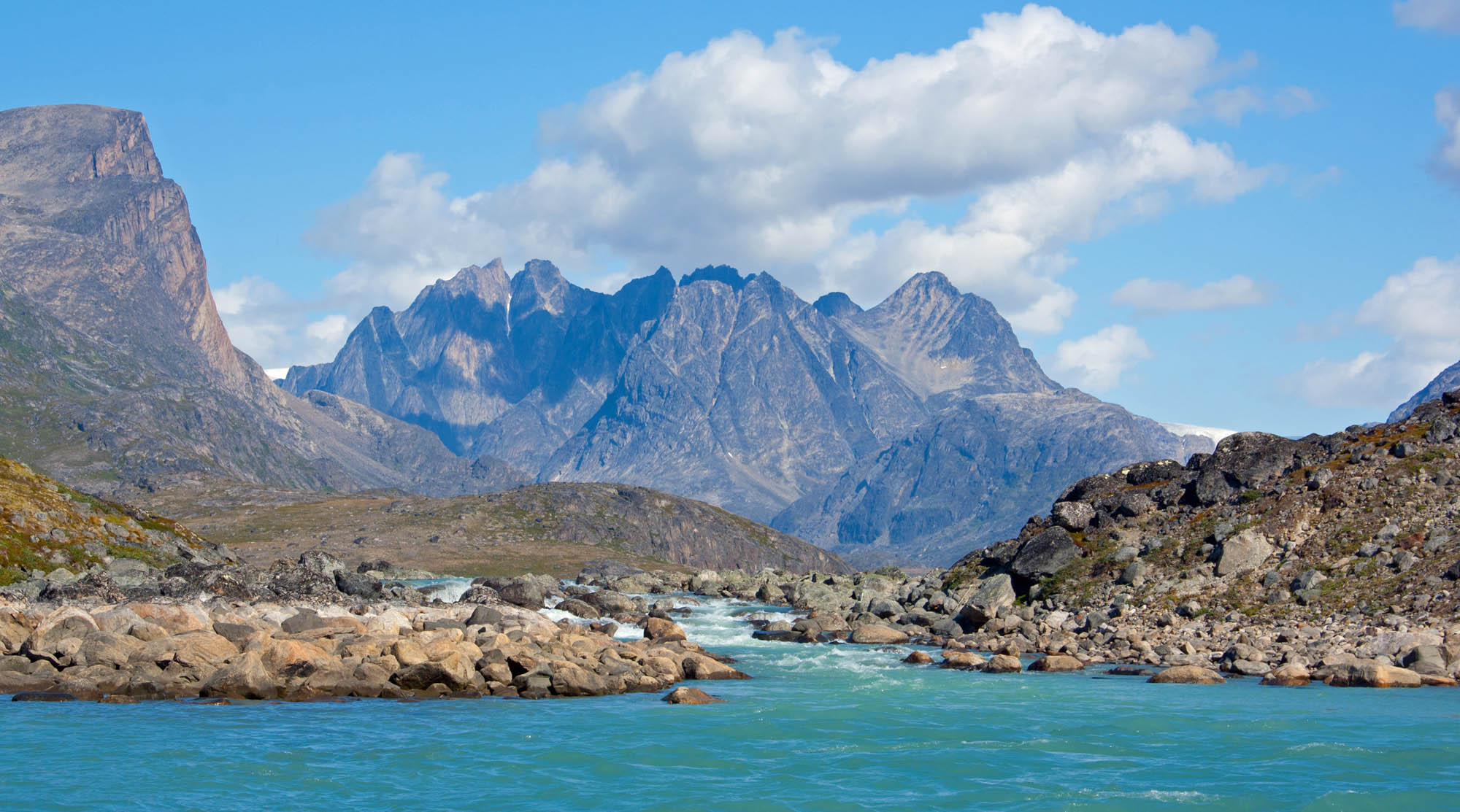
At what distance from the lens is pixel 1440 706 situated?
52469 millimetres

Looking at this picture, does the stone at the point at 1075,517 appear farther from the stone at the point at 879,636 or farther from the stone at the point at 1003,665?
the stone at the point at 1003,665

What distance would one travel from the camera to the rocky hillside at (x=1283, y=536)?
70.8 metres

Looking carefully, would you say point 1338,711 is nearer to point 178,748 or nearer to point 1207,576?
point 1207,576

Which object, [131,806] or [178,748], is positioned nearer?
[131,806]

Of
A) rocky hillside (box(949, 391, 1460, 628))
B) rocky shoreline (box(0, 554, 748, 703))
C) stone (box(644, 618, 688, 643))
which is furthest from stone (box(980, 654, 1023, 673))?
stone (box(644, 618, 688, 643))

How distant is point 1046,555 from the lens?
311 feet


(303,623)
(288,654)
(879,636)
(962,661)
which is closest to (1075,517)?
(879,636)

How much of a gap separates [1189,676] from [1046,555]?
3174 centimetres

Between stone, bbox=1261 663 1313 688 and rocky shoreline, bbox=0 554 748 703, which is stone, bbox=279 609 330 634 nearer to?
rocky shoreline, bbox=0 554 748 703

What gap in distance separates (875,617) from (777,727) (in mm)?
54267

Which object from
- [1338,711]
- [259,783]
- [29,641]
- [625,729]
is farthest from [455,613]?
[1338,711]

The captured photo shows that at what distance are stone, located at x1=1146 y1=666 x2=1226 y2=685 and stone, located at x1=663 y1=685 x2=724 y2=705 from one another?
2502cm

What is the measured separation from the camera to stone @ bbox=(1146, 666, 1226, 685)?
206 ft

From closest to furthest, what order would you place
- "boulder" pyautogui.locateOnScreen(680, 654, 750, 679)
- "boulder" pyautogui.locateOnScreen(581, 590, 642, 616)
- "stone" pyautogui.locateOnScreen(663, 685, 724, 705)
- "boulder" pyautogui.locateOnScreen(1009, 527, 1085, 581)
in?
"stone" pyautogui.locateOnScreen(663, 685, 724, 705)
"boulder" pyautogui.locateOnScreen(680, 654, 750, 679)
"boulder" pyautogui.locateOnScreen(1009, 527, 1085, 581)
"boulder" pyautogui.locateOnScreen(581, 590, 642, 616)
